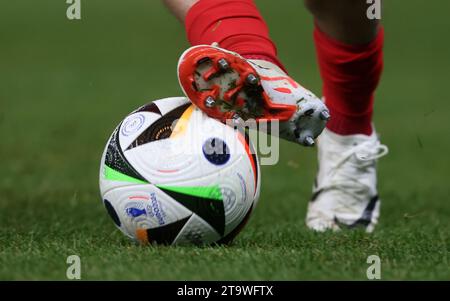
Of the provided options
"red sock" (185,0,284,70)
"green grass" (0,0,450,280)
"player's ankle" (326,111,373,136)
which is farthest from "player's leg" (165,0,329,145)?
"player's ankle" (326,111,373,136)

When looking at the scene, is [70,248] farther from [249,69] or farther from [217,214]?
[249,69]

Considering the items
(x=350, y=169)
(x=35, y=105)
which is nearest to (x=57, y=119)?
(x=35, y=105)

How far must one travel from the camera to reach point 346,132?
390cm

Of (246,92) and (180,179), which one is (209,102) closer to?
(246,92)

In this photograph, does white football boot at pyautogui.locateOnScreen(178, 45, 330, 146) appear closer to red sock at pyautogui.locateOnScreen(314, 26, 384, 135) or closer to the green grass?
the green grass

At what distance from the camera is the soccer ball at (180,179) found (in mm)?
2828

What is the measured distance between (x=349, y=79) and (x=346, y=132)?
0.83 ft

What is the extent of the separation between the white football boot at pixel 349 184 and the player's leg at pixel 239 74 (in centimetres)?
87

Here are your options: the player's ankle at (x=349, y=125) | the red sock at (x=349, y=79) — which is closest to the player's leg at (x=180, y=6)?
the red sock at (x=349, y=79)

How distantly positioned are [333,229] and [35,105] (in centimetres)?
535

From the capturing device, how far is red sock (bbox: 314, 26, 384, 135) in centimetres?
368

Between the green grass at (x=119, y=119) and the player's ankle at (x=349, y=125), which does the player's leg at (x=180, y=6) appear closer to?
the green grass at (x=119, y=119)

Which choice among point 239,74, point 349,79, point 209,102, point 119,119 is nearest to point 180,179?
point 209,102

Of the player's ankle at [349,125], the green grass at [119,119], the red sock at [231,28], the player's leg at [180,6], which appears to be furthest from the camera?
the player's ankle at [349,125]
